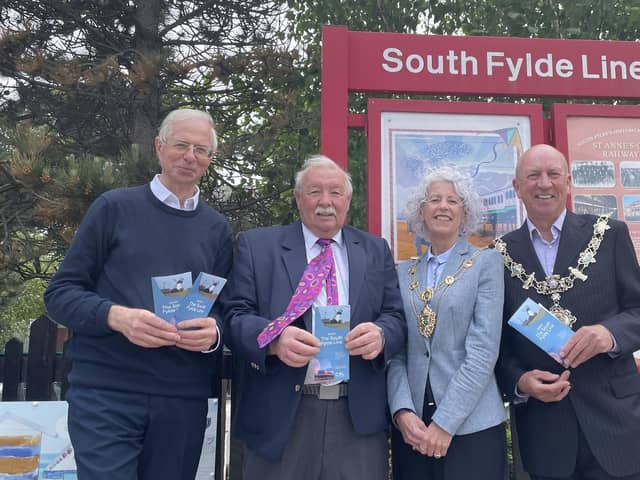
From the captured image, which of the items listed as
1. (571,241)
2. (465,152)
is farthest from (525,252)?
(465,152)

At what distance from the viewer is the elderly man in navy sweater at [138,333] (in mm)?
2186

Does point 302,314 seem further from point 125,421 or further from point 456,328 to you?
point 125,421

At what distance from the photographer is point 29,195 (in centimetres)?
488

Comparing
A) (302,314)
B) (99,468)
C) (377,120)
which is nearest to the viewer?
(99,468)

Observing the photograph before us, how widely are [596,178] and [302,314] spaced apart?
2.54m

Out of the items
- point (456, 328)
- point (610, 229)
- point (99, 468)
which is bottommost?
point (99, 468)

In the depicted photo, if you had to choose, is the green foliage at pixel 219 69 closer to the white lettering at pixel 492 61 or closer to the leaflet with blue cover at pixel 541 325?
the white lettering at pixel 492 61

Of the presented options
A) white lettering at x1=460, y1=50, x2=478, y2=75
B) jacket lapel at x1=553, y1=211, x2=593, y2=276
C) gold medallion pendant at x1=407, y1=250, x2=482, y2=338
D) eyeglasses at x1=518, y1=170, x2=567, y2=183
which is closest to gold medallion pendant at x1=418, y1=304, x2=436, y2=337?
gold medallion pendant at x1=407, y1=250, x2=482, y2=338

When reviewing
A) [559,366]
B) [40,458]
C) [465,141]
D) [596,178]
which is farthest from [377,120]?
[40,458]

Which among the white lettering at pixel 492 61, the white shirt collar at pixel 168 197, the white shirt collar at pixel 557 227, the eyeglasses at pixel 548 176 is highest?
the white lettering at pixel 492 61

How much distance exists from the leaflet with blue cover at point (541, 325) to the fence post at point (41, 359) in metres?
2.64

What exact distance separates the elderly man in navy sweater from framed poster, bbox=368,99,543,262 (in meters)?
1.44

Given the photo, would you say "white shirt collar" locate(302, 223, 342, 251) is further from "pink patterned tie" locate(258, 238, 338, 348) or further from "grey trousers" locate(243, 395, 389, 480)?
"grey trousers" locate(243, 395, 389, 480)

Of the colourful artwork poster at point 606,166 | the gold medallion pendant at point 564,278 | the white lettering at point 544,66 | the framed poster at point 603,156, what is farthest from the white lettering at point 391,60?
the gold medallion pendant at point 564,278
